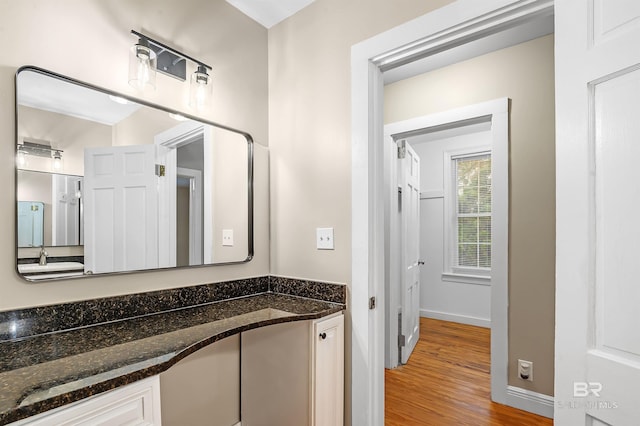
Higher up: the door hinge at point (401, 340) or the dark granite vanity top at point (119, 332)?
the dark granite vanity top at point (119, 332)

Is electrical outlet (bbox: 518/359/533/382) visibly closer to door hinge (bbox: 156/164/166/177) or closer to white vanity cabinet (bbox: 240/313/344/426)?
white vanity cabinet (bbox: 240/313/344/426)

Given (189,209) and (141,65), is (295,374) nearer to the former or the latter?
(189,209)

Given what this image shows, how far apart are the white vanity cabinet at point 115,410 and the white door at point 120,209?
0.61m

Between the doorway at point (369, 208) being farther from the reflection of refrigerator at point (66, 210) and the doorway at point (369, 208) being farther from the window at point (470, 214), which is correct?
the window at point (470, 214)

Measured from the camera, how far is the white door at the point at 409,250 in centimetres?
298

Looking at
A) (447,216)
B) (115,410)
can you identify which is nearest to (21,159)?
(115,410)

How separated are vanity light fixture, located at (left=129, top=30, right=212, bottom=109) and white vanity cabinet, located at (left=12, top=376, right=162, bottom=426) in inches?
47.6

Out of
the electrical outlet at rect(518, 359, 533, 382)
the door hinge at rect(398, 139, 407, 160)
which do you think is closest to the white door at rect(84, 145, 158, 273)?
the door hinge at rect(398, 139, 407, 160)

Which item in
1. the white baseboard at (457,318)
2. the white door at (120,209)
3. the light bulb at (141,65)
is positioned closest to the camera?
the white door at (120,209)

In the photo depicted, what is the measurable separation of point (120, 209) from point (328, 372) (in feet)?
3.86

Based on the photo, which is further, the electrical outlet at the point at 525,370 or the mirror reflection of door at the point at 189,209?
the electrical outlet at the point at 525,370

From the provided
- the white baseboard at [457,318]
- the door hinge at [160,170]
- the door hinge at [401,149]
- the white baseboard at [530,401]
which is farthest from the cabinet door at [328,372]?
the white baseboard at [457,318]

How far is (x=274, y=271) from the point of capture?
2.00 m

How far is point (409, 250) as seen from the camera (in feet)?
10.6
